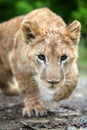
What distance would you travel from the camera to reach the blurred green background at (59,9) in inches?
538

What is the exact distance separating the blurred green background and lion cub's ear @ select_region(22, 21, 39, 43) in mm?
6785

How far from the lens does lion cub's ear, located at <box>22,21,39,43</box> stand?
6473mm

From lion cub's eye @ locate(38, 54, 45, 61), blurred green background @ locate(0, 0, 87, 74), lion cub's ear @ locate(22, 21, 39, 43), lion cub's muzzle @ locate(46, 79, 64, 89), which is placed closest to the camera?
lion cub's muzzle @ locate(46, 79, 64, 89)

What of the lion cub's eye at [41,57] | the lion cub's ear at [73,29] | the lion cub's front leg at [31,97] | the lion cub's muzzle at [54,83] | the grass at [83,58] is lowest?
the grass at [83,58]

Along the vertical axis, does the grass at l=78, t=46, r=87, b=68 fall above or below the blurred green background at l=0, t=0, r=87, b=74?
below

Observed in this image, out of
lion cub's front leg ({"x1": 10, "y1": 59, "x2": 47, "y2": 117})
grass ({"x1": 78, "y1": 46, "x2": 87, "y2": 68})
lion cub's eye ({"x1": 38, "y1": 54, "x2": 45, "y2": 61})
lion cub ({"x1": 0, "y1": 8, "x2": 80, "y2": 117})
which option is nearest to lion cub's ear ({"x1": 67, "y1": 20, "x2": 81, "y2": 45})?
lion cub ({"x1": 0, "y1": 8, "x2": 80, "y2": 117})

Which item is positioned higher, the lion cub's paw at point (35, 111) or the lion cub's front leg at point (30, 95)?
the lion cub's front leg at point (30, 95)

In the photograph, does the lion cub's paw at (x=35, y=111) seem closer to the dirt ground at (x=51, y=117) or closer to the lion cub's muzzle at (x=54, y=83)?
the dirt ground at (x=51, y=117)

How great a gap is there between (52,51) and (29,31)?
61cm

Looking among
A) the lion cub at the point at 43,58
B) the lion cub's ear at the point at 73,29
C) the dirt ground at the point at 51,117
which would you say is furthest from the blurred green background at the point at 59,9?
the lion cub's ear at the point at 73,29

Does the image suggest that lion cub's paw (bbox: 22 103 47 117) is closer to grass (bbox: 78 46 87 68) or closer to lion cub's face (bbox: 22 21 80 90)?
lion cub's face (bbox: 22 21 80 90)

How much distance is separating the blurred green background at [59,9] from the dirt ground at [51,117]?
5848 millimetres

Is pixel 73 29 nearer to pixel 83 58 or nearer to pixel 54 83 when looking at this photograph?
pixel 54 83

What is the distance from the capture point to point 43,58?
20.2ft
